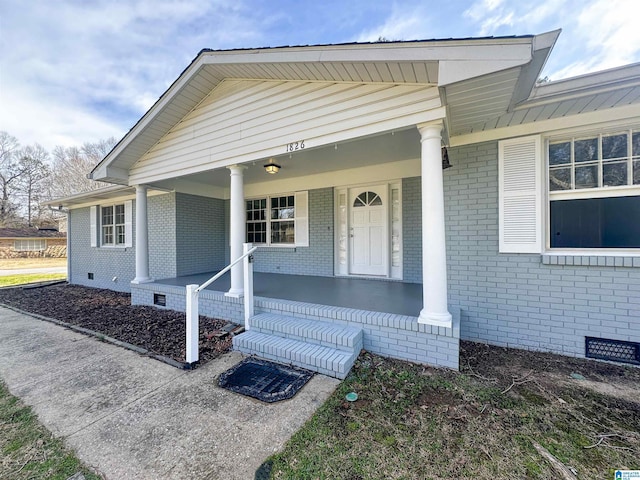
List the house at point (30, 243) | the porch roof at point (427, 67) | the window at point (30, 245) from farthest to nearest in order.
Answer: the window at point (30, 245) < the house at point (30, 243) < the porch roof at point (427, 67)

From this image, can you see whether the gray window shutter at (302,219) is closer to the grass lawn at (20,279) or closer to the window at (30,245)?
the grass lawn at (20,279)

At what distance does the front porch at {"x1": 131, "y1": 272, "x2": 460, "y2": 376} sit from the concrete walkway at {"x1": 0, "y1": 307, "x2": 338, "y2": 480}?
0.82m

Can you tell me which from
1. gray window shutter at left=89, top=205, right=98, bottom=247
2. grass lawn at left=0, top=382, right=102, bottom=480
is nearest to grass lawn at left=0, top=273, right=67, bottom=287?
gray window shutter at left=89, top=205, right=98, bottom=247

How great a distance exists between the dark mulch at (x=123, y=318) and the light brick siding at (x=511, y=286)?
3.35m

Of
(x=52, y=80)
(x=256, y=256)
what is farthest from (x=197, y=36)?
(x=52, y=80)

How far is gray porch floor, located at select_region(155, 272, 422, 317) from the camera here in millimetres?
3789

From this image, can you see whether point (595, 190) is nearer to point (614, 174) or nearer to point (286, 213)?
point (614, 174)

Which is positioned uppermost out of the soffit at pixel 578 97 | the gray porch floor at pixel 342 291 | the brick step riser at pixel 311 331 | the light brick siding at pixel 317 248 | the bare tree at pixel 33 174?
the bare tree at pixel 33 174

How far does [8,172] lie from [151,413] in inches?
1400

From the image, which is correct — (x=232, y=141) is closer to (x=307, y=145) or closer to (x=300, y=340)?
(x=307, y=145)

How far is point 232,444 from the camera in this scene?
1.91 meters

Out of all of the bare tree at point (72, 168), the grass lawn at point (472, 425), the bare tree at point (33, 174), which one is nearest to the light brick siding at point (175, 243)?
the grass lawn at point (472, 425)

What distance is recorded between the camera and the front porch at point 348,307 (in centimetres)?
297

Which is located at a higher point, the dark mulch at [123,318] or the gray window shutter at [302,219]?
the gray window shutter at [302,219]
